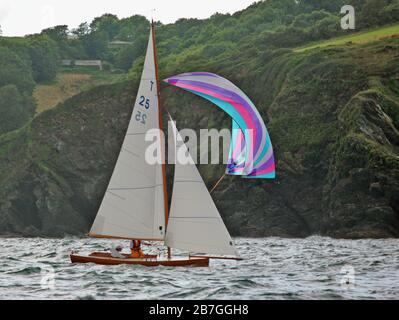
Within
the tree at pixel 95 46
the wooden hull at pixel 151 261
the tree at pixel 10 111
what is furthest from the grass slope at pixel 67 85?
the wooden hull at pixel 151 261

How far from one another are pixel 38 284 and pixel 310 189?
52.6 m

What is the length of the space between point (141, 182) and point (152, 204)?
38.6 inches

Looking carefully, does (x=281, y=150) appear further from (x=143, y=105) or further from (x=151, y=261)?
(x=151, y=261)

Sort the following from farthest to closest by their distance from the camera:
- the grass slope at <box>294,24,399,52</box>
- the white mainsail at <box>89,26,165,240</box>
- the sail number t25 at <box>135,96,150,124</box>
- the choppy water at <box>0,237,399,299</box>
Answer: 1. the grass slope at <box>294,24,399,52</box>
2. the sail number t25 at <box>135,96,150,124</box>
3. the white mainsail at <box>89,26,165,240</box>
4. the choppy water at <box>0,237,399,299</box>

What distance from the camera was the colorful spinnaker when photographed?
32.3 meters

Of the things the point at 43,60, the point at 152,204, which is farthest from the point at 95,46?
the point at 152,204

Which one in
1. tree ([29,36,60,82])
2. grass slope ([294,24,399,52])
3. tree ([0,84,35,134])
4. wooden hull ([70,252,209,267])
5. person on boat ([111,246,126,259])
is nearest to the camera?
wooden hull ([70,252,209,267])

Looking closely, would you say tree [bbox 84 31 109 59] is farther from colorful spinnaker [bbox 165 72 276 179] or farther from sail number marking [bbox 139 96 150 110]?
sail number marking [bbox 139 96 150 110]

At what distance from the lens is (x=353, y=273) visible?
30797mm

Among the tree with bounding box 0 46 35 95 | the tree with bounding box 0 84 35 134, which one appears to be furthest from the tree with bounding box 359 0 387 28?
the tree with bounding box 0 46 35 95

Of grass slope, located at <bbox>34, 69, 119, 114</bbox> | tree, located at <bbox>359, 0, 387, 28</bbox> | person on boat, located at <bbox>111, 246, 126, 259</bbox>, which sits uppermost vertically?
tree, located at <bbox>359, 0, 387, 28</bbox>

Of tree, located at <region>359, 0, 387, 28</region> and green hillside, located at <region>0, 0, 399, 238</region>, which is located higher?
tree, located at <region>359, 0, 387, 28</region>
